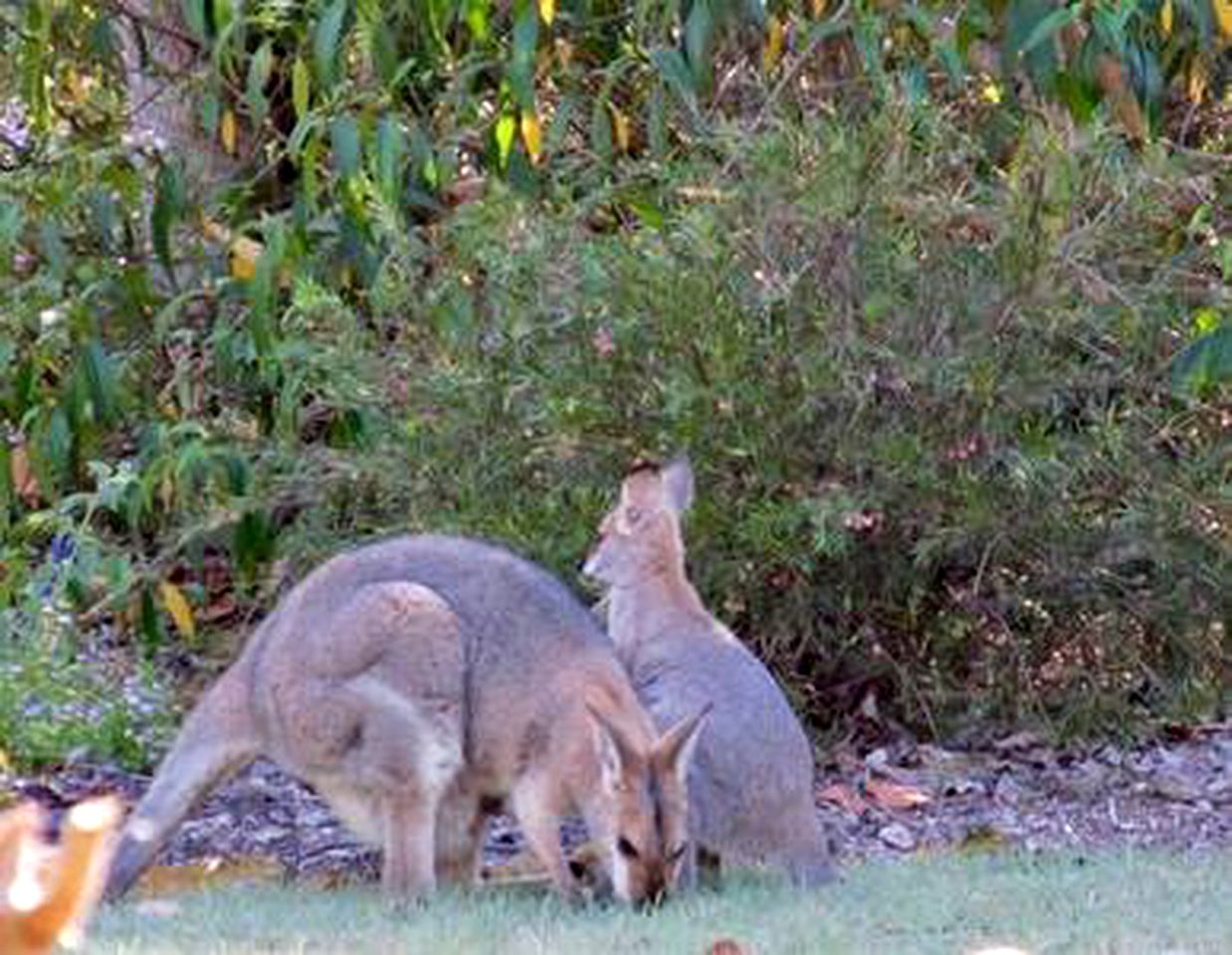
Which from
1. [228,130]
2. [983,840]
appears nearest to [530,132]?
[228,130]

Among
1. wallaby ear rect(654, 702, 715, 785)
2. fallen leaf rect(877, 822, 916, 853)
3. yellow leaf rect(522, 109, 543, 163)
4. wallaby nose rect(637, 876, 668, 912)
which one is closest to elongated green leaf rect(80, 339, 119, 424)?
yellow leaf rect(522, 109, 543, 163)

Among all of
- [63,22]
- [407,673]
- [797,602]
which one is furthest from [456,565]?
[63,22]

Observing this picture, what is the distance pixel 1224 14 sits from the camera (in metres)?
9.05

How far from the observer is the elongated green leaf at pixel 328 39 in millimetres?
9070

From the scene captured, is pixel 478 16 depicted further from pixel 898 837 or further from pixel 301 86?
pixel 898 837

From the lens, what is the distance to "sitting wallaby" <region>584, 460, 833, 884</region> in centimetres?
773

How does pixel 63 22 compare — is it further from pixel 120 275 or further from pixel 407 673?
pixel 407 673

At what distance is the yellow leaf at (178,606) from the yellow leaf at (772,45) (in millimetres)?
2743

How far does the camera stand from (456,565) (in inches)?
316

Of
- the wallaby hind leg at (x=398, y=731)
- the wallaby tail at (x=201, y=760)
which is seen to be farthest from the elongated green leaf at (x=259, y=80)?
the wallaby hind leg at (x=398, y=731)

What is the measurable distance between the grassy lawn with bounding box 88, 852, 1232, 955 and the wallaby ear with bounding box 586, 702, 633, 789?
0.36 meters

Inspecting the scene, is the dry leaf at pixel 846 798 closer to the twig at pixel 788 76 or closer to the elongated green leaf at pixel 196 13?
the twig at pixel 788 76

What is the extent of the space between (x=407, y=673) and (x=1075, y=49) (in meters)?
2.99

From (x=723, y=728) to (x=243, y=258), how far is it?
3.54m
